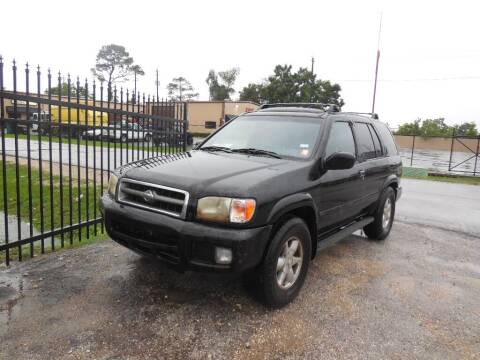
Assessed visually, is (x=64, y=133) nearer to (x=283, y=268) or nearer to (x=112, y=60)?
(x=283, y=268)

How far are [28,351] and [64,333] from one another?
0.27m

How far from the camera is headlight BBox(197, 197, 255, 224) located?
9.25 feet

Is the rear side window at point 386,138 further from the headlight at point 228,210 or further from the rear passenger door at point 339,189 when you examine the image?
the headlight at point 228,210

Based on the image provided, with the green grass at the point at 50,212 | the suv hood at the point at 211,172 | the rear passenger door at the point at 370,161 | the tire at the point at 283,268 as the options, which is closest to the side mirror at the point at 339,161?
the suv hood at the point at 211,172

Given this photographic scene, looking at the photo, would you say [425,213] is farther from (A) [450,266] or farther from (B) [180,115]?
(B) [180,115]

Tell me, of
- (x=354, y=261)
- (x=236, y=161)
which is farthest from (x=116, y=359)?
(x=354, y=261)

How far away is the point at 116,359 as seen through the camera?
8.36 ft

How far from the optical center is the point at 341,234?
4.26m

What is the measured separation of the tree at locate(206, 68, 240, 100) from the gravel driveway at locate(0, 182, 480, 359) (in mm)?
71048

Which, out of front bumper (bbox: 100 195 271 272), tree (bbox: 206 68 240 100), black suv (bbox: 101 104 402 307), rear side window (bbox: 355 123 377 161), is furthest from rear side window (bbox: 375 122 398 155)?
tree (bbox: 206 68 240 100)

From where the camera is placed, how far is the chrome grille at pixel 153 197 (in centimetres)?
296

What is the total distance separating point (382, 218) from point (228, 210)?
11.3 feet

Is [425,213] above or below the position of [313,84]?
below

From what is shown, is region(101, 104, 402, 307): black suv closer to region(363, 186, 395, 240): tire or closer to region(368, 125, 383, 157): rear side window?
region(368, 125, 383, 157): rear side window
